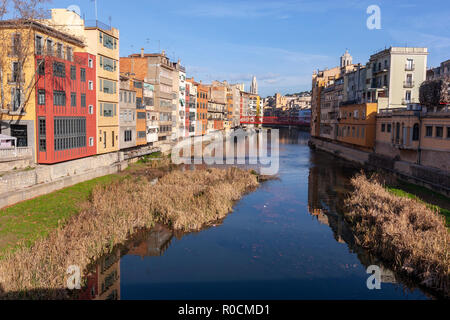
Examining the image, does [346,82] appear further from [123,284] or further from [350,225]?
[123,284]

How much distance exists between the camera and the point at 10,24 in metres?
28.6

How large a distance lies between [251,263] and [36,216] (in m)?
13.2

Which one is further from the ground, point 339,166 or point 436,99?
point 436,99

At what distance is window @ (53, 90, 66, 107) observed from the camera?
3128cm

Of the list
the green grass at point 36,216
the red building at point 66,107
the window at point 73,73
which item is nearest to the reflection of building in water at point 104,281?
the green grass at point 36,216

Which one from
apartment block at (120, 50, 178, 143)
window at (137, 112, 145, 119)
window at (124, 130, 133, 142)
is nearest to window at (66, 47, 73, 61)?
window at (124, 130, 133, 142)

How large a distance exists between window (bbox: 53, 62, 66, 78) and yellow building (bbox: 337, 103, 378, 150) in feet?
137

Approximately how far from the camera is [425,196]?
1206 inches

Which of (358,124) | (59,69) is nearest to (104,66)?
(59,69)

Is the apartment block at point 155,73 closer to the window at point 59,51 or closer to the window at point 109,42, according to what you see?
the window at point 109,42

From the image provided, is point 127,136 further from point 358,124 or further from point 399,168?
point 358,124

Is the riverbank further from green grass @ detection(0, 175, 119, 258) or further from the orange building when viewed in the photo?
the orange building

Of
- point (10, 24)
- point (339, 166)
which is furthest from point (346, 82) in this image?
point (10, 24)
